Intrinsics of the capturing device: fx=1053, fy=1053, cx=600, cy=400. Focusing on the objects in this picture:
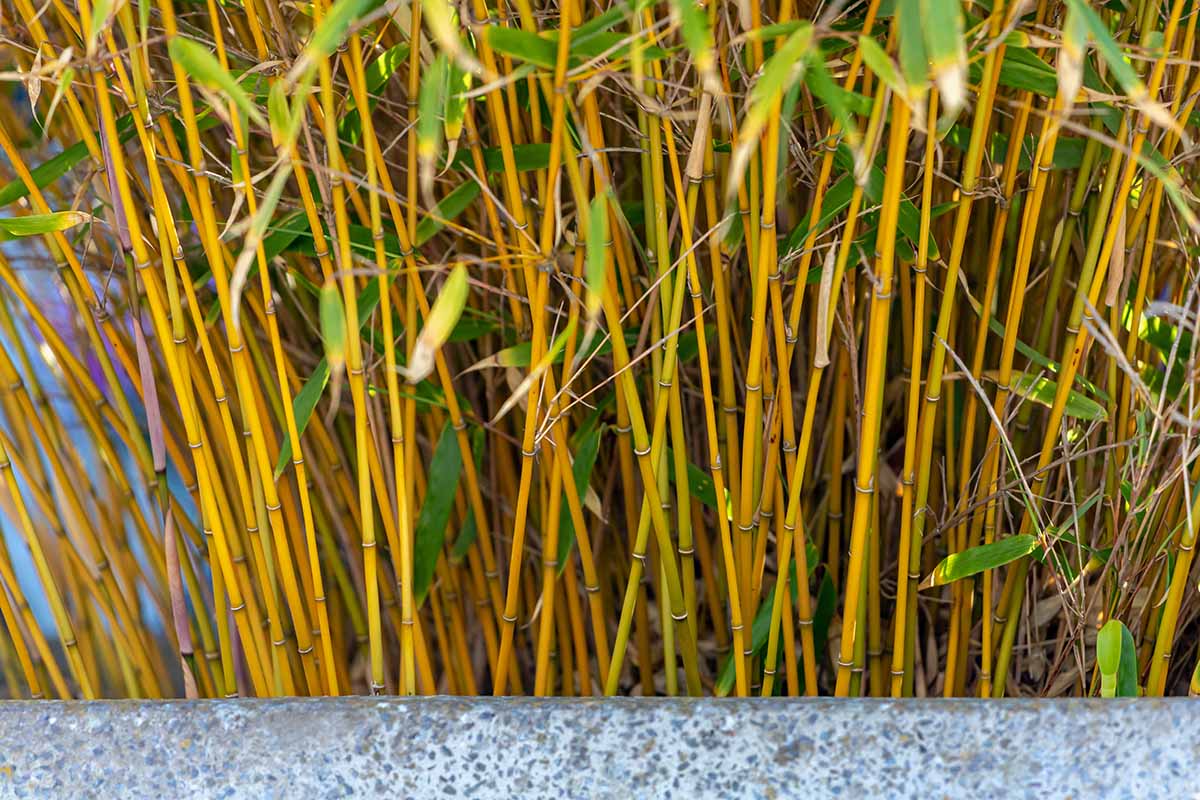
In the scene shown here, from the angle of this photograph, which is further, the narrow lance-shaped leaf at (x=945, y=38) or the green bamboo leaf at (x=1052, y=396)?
the green bamboo leaf at (x=1052, y=396)

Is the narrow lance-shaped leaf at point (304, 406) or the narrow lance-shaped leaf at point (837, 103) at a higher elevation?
the narrow lance-shaped leaf at point (837, 103)

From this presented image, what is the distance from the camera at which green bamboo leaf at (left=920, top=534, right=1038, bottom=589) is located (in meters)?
0.55

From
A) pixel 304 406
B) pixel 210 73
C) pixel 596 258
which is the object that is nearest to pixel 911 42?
pixel 596 258

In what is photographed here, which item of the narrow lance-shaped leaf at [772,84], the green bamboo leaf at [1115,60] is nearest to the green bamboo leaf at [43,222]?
the narrow lance-shaped leaf at [772,84]

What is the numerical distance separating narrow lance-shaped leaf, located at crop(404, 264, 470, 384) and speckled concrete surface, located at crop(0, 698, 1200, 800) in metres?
0.22

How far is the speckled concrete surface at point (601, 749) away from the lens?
1.59ft

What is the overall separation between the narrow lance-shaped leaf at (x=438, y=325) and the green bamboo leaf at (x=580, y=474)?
9.4 inches

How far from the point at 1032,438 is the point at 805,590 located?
21 cm

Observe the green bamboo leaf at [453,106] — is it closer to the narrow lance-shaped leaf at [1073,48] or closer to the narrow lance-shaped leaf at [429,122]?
the narrow lance-shaped leaf at [429,122]

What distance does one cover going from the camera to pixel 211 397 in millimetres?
639

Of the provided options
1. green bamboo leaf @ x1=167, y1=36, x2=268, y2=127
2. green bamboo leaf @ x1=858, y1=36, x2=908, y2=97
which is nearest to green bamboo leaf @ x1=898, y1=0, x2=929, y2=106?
green bamboo leaf @ x1=858, y1=36, x2=908, y2=97

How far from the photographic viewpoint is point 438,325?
1.18 feet

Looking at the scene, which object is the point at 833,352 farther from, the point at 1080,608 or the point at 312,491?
the point at 312,491

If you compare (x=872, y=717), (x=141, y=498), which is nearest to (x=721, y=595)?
(x=872, y=717)
